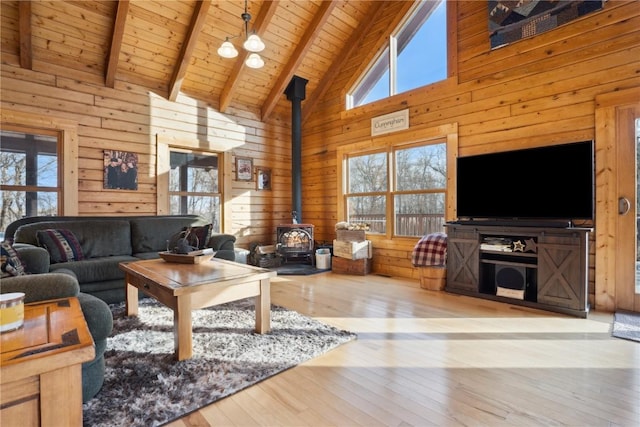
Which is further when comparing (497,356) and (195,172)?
(195,172)

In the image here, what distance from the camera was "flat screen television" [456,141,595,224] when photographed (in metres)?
2.98

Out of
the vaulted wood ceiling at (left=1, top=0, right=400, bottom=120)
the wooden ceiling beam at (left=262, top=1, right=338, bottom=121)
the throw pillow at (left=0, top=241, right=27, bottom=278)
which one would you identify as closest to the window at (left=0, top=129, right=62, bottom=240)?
the vaulted wood ceiling at (left=1, top=0, right=400, bottom=120)

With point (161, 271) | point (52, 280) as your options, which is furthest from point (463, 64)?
point (52, 280)

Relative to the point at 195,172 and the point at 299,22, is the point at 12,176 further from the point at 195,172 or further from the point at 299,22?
the point at 299,22

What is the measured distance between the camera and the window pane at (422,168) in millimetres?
4344

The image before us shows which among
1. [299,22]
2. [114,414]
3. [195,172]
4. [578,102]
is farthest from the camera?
[195,172]

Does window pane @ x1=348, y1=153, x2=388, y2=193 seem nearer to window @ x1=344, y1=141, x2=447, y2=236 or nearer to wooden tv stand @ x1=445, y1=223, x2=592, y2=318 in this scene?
window @ x1=344, y1=141, x2=447, y2=236

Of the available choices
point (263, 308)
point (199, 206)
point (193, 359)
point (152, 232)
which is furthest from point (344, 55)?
point (193, 359)

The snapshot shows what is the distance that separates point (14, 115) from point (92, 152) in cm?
80

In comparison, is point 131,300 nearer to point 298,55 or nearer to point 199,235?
point 199,235

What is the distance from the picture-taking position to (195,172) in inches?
203

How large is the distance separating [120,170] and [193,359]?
11.0 ft

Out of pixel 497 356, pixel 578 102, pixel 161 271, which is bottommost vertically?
pixel 497 356

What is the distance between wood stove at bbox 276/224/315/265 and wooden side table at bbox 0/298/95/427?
4156 millimetres
